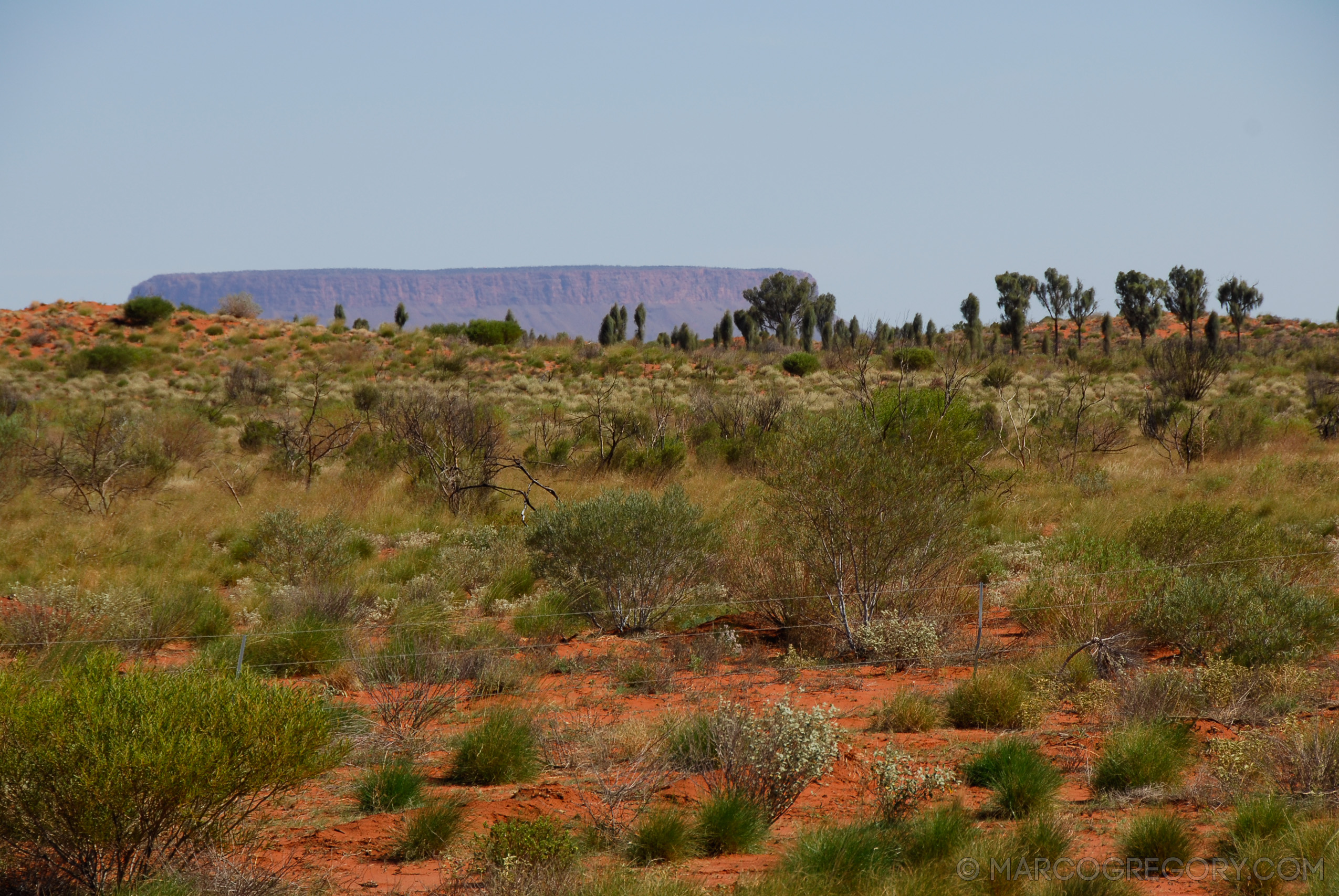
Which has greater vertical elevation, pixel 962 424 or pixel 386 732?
pixel 962 424

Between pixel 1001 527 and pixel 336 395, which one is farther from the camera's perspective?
pixel 336 395

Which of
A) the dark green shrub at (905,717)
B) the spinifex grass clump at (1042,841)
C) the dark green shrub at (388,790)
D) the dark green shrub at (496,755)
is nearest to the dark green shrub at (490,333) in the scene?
the dark green shrub at (905,717)

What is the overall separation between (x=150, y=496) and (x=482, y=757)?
1389 cm

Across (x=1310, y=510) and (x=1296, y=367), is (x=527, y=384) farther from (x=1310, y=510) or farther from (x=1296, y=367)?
(x=1296, y=367)

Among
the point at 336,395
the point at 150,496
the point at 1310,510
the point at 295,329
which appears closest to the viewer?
the point at 1310,510

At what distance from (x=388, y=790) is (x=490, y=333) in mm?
44131

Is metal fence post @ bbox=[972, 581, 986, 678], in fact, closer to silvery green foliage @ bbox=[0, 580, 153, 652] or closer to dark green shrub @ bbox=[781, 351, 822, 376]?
silvery green foliage @ bbox=[0, 580, 153, 652]

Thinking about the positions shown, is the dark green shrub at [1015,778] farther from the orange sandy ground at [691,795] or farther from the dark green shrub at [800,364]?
the dark green shrub at [800,364]

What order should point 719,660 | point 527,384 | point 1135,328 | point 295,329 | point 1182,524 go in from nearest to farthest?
point 719,660
point 1182,524
point 527,384
point 295,329
point 1135,328

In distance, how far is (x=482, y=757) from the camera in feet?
21.9

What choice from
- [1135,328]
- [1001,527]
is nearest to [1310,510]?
[1001,527]

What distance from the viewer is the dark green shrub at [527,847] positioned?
16.0 feet

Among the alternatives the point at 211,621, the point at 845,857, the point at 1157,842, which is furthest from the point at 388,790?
the point at 211,621

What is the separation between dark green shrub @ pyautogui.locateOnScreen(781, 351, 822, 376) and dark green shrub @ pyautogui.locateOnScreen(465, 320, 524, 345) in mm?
13857
